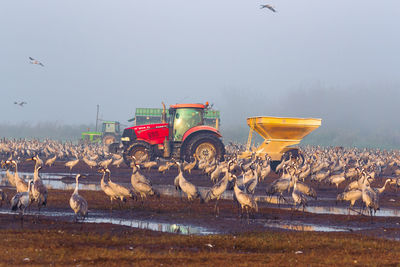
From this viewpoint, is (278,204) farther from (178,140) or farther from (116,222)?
(178,140)

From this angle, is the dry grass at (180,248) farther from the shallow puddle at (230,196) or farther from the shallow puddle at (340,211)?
the shallow puddle at (230,196)

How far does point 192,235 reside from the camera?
48.3 ft

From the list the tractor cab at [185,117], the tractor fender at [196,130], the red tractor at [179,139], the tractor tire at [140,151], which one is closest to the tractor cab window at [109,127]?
the red tractor at [179,139]

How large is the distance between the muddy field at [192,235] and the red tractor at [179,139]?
1509cm

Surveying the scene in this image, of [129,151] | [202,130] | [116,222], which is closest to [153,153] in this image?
[129,151]

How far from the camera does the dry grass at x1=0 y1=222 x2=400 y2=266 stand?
38.4 ft

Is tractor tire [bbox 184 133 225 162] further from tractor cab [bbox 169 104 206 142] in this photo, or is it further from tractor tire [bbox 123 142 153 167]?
tractor tire [bbox 123 142 153 167]

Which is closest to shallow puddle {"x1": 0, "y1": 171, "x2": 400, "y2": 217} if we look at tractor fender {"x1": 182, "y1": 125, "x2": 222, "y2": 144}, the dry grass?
the dry grass

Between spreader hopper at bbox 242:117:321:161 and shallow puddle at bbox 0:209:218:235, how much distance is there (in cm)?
2119

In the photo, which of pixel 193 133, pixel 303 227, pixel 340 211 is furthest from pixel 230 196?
pixel 193 133

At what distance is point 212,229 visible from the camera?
16.4 metres

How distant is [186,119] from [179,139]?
5.19 ft

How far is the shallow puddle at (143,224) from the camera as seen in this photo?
15953mm

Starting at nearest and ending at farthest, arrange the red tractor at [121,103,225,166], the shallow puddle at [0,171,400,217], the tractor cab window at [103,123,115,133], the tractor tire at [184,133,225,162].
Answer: the shallow puddle at [0,171,400,217] < the tractor tire at [184,133,225,162] < the red tractor at [121,103,225,166] < the tractor cab window at [103,123,115,133]
